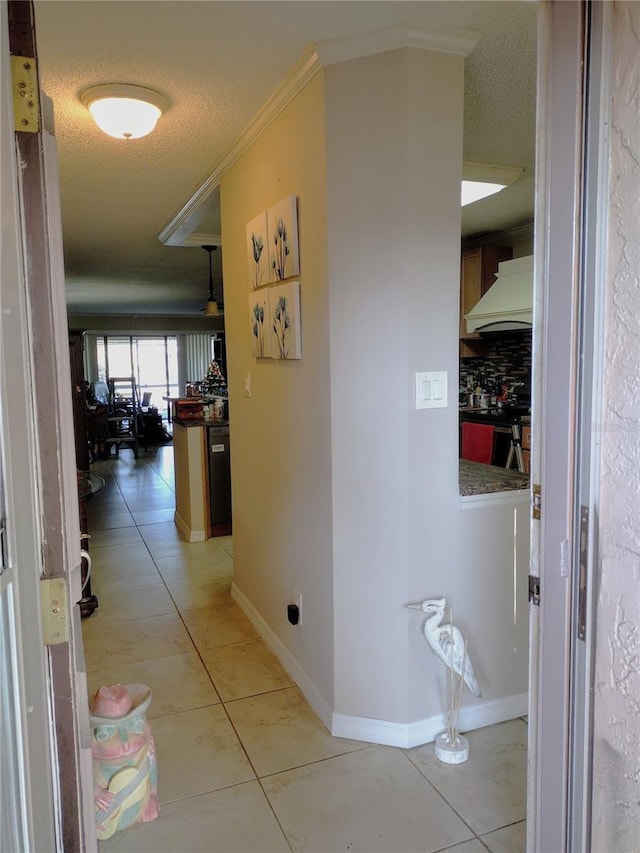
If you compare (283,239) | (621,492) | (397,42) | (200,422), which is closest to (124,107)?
(283,239)

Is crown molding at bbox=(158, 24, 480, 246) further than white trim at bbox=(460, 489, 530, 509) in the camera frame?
No

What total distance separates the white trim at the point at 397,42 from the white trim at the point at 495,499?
4.71 ft

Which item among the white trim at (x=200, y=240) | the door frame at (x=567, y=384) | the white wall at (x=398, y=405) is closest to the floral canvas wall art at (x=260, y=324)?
the white wall at (x=398, y=405)

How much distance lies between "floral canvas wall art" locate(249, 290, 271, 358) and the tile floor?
54.7 inches

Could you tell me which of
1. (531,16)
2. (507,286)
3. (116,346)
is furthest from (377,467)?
(116,346)

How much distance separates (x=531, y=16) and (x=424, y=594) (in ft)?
5.85

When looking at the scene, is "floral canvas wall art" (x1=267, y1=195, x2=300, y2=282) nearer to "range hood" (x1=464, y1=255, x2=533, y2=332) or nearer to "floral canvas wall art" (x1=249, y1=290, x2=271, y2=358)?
"floral canvas wall art" (x1=249, y1=290, x2=271, y2=358)

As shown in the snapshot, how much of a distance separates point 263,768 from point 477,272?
13.1ft

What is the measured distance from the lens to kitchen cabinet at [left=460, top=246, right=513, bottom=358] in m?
4.83

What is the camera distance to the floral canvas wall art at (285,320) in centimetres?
225

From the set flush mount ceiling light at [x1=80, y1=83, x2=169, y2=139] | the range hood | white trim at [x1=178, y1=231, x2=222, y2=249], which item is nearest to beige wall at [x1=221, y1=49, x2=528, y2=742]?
flush mount ceiling light at [x1=80, y1=83, x2=169, y2=139]

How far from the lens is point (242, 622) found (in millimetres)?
3152

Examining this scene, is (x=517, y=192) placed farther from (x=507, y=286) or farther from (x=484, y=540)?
(x=484, y=540)

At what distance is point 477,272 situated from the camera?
4.88 m
